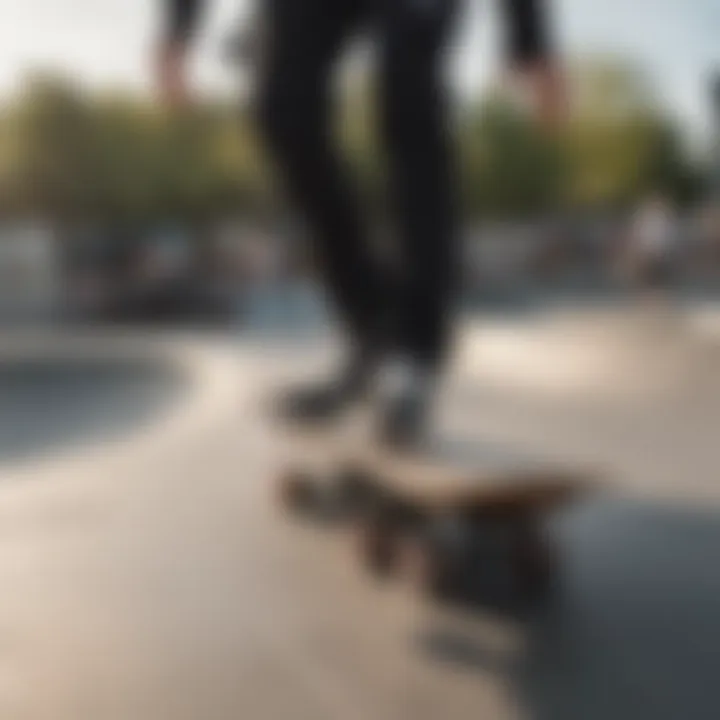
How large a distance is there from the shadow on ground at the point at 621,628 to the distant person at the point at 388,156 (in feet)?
0.62

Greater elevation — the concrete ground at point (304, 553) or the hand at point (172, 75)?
the hand at point (172, 75)

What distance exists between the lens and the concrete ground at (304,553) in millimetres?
697

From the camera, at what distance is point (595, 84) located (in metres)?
0.80

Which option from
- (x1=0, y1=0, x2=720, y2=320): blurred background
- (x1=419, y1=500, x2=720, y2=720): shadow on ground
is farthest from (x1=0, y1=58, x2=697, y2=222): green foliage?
(x1=419, y1=500, x2=720, y2=720): shadow on ground

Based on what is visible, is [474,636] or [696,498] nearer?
[474,636]

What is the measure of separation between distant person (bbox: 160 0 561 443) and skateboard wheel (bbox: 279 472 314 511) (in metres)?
0.05

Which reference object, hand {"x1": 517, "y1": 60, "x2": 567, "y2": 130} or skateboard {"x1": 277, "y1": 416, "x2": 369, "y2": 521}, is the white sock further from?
hand {"x1": 517, "y1": 60, "x2": 567, "y2": 130}

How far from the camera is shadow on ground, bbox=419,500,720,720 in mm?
687

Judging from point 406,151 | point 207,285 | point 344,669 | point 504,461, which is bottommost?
point 344,669

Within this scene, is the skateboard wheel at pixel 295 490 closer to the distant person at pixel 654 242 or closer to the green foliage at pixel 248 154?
the green foliage at pixel 248 154

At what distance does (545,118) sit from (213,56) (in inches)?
10.1

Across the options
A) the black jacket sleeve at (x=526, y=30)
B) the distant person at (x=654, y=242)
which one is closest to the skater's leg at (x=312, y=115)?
the black jacket sleeve at (x=526, y=30)

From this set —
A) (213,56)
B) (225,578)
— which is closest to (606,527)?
(225,578)

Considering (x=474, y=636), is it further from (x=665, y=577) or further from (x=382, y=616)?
(x=665, y=577)
